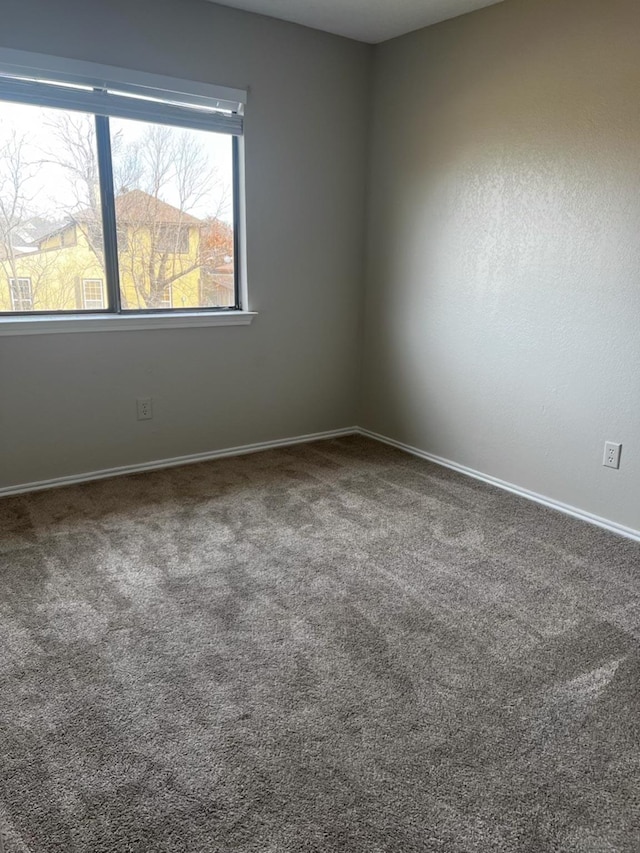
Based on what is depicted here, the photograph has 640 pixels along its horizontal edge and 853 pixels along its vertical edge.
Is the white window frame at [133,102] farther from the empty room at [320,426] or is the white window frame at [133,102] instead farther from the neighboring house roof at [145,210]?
the neighboring house roof at [145,210]

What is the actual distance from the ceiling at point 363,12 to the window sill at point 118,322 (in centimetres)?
155

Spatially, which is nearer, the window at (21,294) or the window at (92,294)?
the window at (21,294)

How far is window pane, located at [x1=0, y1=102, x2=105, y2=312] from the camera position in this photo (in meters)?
2.89

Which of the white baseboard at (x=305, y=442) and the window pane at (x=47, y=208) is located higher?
the window pane at (x=47, y=208)

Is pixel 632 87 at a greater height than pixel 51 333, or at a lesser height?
greater

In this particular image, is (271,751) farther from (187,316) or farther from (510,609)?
(187,316)

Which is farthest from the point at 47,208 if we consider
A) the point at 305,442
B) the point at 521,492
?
the point at 521,492

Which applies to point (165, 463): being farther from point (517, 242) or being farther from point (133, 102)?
point (517, 242)

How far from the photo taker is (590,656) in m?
1.98

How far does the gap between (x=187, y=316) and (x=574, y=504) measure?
2.23 metres

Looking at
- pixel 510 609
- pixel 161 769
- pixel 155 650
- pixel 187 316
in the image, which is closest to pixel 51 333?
pixel 187 316

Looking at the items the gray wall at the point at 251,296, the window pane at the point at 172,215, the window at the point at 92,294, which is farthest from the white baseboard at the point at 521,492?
the window at the point at 92,294

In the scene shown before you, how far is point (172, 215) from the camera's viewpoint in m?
3.37

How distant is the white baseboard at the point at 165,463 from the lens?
3.21 meters
